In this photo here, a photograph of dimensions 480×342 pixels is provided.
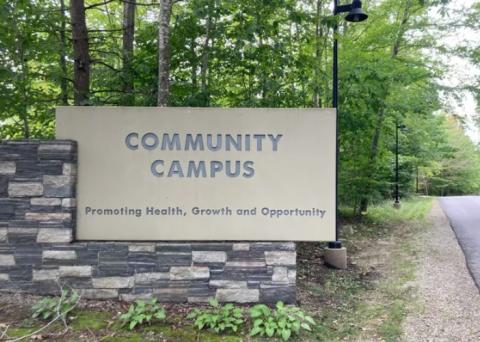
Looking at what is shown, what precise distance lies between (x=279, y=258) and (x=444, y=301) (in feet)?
7.31

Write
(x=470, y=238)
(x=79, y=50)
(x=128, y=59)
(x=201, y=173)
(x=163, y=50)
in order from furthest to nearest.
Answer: (x=470, y=238)
(x=128, y=59)
(x=79, y=50)
(x=163, y=50)
(x=201, y=173)

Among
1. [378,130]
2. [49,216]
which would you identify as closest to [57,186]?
[49,216]

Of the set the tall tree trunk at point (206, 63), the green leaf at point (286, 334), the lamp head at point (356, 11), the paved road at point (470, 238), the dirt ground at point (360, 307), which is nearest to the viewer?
the green leaf at point (286, 334)

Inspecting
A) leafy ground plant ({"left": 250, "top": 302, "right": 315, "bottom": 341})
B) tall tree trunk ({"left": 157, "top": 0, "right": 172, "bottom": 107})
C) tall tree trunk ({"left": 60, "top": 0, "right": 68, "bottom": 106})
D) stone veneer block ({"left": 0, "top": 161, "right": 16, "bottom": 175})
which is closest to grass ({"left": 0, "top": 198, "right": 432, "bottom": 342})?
leafy ground plant ({"left": 250, "top": 302, "right": 315, "bottom": 341})

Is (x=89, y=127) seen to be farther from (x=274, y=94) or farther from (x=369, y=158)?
(x=369, y=158)

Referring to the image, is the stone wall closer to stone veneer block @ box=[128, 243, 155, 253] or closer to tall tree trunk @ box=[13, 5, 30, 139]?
stone veneer block @ box=[128, 243, 155, 253]

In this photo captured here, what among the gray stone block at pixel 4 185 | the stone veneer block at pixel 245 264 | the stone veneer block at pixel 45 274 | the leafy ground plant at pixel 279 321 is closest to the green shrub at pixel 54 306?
the stone veneer block at pixel 45 274

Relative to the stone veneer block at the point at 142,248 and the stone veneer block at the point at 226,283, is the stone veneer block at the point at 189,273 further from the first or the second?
the stone veneer block at the point at 142,248

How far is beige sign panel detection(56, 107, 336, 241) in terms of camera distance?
13.1 feet

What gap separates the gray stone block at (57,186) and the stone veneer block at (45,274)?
2.51 feet

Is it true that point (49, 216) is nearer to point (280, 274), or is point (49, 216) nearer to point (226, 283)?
point (226, 283)

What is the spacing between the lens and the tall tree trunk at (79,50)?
5.86 meters

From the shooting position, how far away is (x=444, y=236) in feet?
29.4

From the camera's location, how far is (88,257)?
12.9 feet
